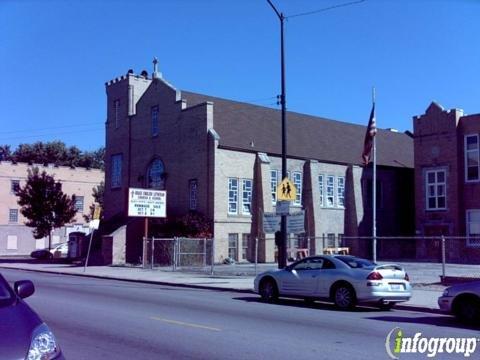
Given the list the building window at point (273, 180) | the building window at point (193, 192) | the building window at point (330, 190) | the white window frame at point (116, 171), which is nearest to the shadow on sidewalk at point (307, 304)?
the building window at point (193, 192)

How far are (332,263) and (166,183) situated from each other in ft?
86.6

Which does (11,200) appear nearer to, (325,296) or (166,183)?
(166,183)

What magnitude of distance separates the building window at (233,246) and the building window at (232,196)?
155 cm

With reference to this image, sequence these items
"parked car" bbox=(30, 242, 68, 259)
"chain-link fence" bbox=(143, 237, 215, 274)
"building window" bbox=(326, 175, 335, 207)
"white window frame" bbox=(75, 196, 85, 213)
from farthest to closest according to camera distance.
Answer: "white window frame" bbox=(75, 196, 85, 213), "parked car" bbox=(30, 242, 68, 259), "building window" bbox=(326, 175, 335, 207), "chain-link fence" bbox=(143, 237, 215, 274)

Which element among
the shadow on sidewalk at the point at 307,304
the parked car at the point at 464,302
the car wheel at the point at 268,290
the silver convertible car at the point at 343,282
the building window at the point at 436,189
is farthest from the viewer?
the building window at the point at 436,189

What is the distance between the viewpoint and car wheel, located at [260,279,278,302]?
16844 mm

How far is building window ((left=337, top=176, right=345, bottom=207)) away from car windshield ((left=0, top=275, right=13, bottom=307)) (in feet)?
130

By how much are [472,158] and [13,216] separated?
141ft

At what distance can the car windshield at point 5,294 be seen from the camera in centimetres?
595

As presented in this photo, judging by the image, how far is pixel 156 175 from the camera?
42.2m

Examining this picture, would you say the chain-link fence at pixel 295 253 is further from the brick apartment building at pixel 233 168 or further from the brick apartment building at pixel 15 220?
the brick apartment building at pixel 15 220

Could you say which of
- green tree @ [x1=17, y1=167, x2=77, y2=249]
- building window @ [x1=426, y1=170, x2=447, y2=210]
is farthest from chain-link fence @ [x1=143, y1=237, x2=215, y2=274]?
building window @ [x1=426, y1=170, x2=447, y2=210]

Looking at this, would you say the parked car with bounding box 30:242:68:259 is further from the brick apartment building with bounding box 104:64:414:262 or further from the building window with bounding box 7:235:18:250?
the building window with bounding box 7:235:18:250

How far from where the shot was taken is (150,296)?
17328 mm
